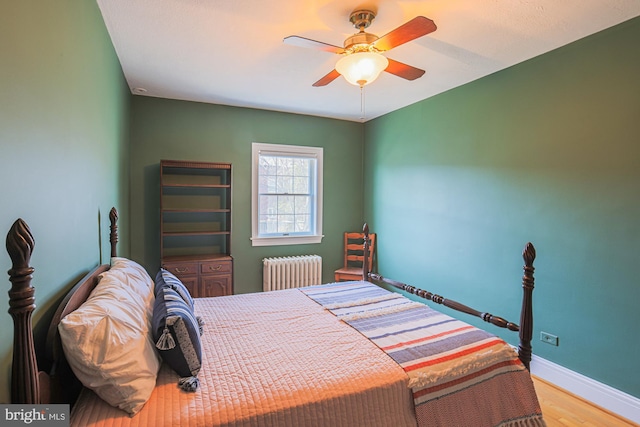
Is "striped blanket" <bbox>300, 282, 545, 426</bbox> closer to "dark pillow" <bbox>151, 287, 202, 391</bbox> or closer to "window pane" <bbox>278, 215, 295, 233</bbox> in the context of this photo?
"dark pillow" <bbox>151, 287, 202, 391</bbox>

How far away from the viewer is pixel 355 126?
17.0 ft

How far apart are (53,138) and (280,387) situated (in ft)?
4.69

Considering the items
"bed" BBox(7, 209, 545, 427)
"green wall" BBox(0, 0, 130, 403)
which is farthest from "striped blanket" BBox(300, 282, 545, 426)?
"green wall" BBox(0, 0, 130, 403)

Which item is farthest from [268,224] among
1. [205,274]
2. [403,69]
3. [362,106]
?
[403,69]

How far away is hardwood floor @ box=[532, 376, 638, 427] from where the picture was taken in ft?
7.47

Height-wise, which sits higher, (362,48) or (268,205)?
(362,48)

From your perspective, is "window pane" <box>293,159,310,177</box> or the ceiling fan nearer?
the ceiling fan

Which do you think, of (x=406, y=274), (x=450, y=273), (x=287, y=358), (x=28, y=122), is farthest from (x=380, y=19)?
(x=406, y=274)

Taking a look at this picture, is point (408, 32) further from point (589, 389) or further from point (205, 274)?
point (205, 274)

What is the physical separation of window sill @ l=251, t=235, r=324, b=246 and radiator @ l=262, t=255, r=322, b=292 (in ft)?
0.72

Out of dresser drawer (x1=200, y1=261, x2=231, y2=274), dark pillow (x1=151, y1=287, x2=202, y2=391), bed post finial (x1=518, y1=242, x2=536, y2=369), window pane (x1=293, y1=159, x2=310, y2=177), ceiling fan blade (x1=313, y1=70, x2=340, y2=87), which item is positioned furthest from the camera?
window pane (x1=293, y1=159, x2=310, y2=177)

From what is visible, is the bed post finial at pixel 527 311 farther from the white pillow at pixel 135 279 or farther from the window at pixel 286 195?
the window at pixel 286 195

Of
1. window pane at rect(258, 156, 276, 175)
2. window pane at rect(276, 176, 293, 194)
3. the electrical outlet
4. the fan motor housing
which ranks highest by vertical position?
the fan motor housing

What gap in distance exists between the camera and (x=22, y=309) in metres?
0.88
